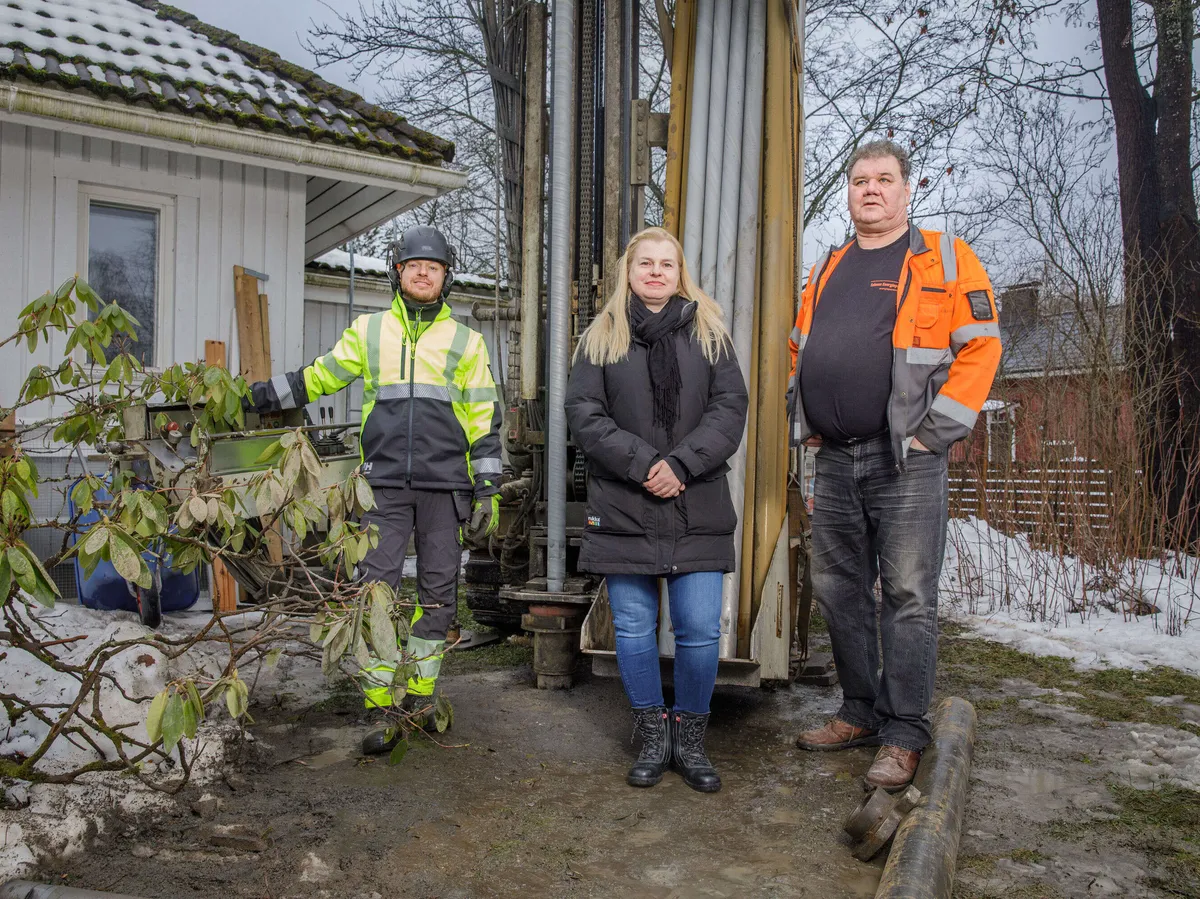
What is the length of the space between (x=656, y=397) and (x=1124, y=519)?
14.7 feet

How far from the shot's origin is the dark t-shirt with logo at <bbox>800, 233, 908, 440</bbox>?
134 inches

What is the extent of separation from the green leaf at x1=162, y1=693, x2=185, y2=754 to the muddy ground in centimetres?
45

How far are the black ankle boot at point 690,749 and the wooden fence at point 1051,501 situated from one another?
4.17 metres

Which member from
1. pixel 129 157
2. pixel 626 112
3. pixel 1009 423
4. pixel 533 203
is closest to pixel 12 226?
pixel 129 157

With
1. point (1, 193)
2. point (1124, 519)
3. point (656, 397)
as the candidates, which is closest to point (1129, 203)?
point (1124, 519)

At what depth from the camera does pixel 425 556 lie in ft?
13.2

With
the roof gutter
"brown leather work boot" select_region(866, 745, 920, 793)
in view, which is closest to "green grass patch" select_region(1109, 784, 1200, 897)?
"brown leather work boot" select_region(866, 745, 920, 793)

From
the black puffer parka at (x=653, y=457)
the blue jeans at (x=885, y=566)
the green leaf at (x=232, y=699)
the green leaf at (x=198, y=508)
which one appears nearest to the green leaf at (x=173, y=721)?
the green leaf at (x=232, y=699)

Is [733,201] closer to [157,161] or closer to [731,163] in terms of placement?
[731,163]

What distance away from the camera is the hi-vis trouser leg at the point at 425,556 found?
389cm

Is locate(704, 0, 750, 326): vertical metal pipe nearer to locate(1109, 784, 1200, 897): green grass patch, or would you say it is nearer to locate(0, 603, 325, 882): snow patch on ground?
locate(1109, 784, 1200, 897): green grass patch

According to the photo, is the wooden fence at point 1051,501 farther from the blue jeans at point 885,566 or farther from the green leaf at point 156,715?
the green leaf at point 156,715

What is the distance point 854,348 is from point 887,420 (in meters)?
0.27

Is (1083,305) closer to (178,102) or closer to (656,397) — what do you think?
(656,397)
